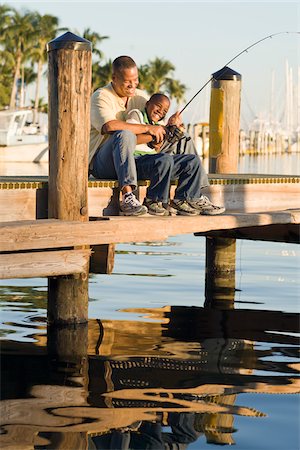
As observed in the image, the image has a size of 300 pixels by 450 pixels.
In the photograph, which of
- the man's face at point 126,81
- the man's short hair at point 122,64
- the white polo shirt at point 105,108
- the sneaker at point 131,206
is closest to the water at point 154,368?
the sneaker at point 131,206

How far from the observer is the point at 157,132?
839 centimetres

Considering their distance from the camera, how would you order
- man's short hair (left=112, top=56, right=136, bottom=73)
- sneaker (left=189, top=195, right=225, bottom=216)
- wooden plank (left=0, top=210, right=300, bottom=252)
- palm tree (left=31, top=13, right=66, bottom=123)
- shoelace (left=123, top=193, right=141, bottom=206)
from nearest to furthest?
wooden plank (left=0, top=210, right=300, bottom=252)
shoelace (left=123, top=193, right=141, bottom=206)
man's short hair (left=112, top=56, right=136, bottom=73)
sneaker (left=189, top=195, right=225, bottom=216)
palm tree (left=31, top=13, right=66, bottom=123)

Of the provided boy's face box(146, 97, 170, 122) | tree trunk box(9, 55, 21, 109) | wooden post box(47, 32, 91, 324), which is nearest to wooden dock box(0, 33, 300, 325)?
wooden post box(47, 32, 91, 324)

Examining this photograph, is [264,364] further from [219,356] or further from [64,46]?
[64,46]

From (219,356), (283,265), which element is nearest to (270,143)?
(283,265)

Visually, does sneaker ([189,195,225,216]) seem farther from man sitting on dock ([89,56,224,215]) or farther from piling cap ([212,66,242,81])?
piling cap ([212,66,242,81])

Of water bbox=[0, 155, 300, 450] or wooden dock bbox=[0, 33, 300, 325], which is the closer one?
water bbox=[0, 155, 300, 450]

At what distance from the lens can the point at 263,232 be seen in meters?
11.4

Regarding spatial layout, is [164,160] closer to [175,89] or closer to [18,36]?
[18,36]

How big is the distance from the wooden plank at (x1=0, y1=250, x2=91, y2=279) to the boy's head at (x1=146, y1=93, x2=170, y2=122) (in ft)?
4.69

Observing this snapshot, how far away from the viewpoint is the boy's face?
8.56 metres

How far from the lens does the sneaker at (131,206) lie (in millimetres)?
8148

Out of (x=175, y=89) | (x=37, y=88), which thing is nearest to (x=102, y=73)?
(x=37, y=88)

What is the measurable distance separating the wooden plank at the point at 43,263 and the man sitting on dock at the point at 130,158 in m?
0.66
